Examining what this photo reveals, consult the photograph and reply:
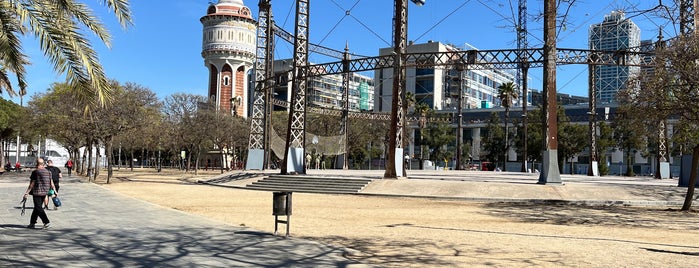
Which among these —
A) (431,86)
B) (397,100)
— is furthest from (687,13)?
(431,86)

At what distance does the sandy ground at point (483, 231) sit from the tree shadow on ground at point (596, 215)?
0.10ft

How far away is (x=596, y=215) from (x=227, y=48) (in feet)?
270

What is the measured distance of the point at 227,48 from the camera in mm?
92312

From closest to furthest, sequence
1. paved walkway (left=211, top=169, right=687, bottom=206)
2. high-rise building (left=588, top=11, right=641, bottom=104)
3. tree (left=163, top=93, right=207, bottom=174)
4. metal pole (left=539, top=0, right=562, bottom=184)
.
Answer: high-rise building (left=588, top=11, right=641, bottom=104) < paved walkway (left=211, top=169, right=687, bottom=206) < metal pole (left=539, top=0, right=562, bottom=184) < tree (left=163, top=93, right=207, bottom=174)

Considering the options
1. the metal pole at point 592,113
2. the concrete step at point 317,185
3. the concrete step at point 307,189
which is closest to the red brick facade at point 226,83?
the metal pole at point 592,113

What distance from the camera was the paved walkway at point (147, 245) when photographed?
7.95 m

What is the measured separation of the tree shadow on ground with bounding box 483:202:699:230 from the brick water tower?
76.6 m

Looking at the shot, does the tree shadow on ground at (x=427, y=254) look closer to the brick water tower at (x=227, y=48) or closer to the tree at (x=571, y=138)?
the tree at (x=571, y=138)

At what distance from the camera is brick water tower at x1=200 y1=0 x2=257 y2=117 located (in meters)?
92.8

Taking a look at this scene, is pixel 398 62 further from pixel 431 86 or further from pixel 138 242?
pixel 431 86

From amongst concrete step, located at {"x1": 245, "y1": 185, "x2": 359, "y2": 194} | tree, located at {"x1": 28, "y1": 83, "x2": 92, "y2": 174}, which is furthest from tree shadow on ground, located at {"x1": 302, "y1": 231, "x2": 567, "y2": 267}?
tree, located at {"x1": 28, "y1": 83, "x2": 92, "y2": 174}

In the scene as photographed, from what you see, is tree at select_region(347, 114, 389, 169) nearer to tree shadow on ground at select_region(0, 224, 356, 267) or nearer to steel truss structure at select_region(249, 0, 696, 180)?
steel truss structure at select_region(249, 0, 696, 180)

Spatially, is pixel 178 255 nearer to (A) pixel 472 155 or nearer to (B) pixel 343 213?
(B) pixel 343 213

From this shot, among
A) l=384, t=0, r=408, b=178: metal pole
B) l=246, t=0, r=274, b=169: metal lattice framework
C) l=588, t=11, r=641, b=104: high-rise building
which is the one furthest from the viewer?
l=246, t=0, r=274, b=169: metal lattice framework
